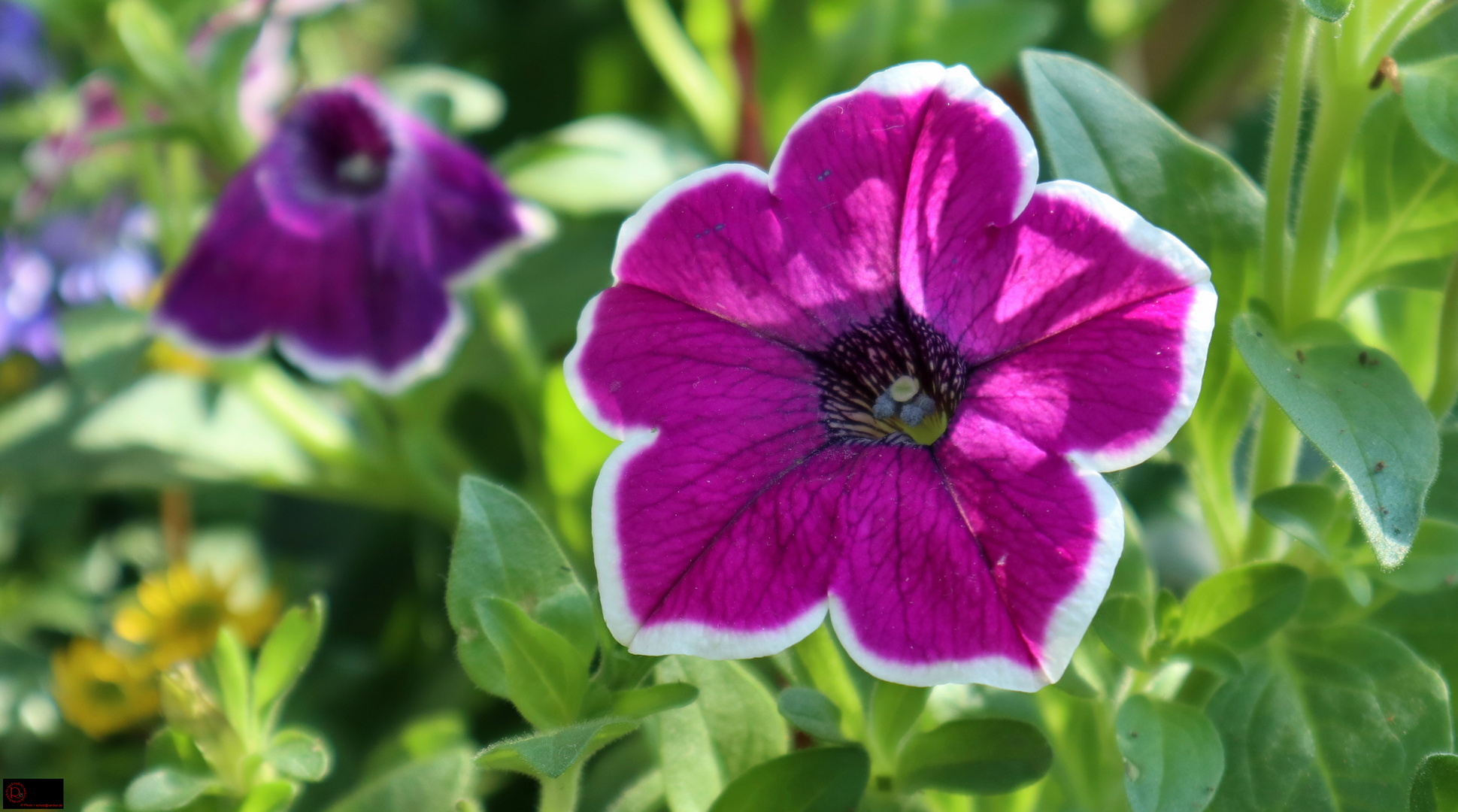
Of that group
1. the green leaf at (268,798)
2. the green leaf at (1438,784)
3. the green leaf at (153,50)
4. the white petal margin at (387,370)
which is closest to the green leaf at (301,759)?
the green leaf at (268,798)

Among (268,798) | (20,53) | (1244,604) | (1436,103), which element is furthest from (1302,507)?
(20,53)

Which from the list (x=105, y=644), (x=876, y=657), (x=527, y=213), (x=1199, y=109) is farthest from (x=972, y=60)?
(x=105, y=644)

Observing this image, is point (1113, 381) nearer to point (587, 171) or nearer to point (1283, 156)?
point (1283, 156)

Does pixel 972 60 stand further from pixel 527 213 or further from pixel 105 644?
pixel 105 644

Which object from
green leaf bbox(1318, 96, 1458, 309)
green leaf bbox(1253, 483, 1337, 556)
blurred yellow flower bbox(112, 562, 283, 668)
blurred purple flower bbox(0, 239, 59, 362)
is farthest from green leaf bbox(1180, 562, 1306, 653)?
blurred purple flower bbox(0, 239, 59, 362)

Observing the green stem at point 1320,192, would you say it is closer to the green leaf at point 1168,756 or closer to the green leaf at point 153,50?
the green leaf at point 1168,756

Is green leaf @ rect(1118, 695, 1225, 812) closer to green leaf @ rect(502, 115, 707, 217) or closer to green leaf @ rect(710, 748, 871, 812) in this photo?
green leaf @ rect(710, 748, 871, 812)
